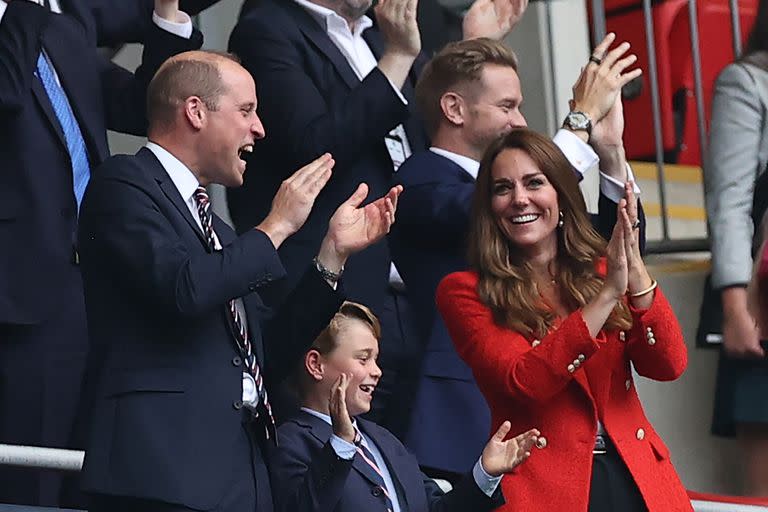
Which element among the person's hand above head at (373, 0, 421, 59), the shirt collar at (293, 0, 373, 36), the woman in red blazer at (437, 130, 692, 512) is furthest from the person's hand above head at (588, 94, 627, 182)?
the shirt collar at (293, 0, 373, 36)

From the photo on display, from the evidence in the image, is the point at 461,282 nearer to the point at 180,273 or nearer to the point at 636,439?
the point at 636,439

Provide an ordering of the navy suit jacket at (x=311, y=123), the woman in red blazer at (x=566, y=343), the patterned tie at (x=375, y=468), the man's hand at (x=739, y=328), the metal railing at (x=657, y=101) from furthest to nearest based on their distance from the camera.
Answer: the metal railing at (x=657, y=101), the man's hand at (x=739, y=328), the navy suit jacket at (x=311, y=123), the patterned tie at (x=375, y=468), the woman in red blazer at (x=566, y=343)

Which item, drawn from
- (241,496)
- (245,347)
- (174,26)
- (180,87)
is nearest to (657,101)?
(174,26)

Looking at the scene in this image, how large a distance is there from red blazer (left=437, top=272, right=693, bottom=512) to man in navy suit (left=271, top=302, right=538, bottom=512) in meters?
0.11

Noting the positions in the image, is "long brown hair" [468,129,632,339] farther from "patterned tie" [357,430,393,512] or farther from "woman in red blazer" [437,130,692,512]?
"patterned tie" [357,430,393,512]

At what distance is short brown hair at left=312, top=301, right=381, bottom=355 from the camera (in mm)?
4789

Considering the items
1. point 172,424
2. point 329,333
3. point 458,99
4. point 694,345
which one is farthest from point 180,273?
point 694,345

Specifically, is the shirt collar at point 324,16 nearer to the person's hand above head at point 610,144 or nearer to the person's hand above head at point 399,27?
the person's hand above head at point 399,27

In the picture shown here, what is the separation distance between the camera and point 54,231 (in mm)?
4984

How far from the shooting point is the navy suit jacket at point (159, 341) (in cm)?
409

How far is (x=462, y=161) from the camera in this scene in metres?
5.35

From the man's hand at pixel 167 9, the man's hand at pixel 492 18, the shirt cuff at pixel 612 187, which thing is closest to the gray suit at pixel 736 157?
the man's hand at pixel 492 18

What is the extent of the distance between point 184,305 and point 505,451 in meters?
0.79

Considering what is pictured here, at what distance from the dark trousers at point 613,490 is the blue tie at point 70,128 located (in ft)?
4.57
